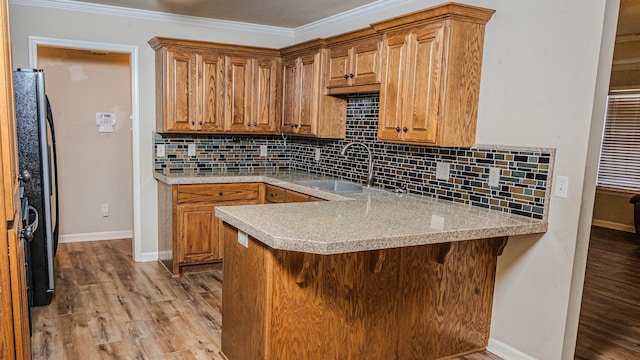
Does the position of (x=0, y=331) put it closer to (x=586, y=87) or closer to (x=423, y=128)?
(x=423, y=128)

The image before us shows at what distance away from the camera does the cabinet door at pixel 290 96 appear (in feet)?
14.0

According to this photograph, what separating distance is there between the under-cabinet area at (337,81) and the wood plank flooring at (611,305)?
159 centimetres

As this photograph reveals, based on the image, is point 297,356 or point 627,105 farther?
point 627,105

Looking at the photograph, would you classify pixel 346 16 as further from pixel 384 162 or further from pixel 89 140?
pixel 89 140

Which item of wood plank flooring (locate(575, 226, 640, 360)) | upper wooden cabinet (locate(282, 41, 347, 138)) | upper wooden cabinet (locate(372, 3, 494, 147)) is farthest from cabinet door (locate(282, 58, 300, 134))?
wood plank flooring (locate(575, 226, 640, 360))

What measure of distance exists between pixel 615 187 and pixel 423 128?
5.46m

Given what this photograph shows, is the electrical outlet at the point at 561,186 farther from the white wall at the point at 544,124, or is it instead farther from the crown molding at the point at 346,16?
the crown molding at the point at 346,16

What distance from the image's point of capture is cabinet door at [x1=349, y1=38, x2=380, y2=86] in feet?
10.7

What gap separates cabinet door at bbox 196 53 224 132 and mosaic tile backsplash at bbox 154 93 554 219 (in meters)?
0.35

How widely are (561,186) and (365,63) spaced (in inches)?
62.6

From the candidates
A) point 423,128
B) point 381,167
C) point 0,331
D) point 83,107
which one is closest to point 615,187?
point 381,167

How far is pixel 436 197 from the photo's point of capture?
3162 mm

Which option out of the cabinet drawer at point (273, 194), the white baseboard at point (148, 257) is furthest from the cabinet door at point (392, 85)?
the white baseboard at point (148, 257)

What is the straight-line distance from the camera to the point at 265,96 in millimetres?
4469
